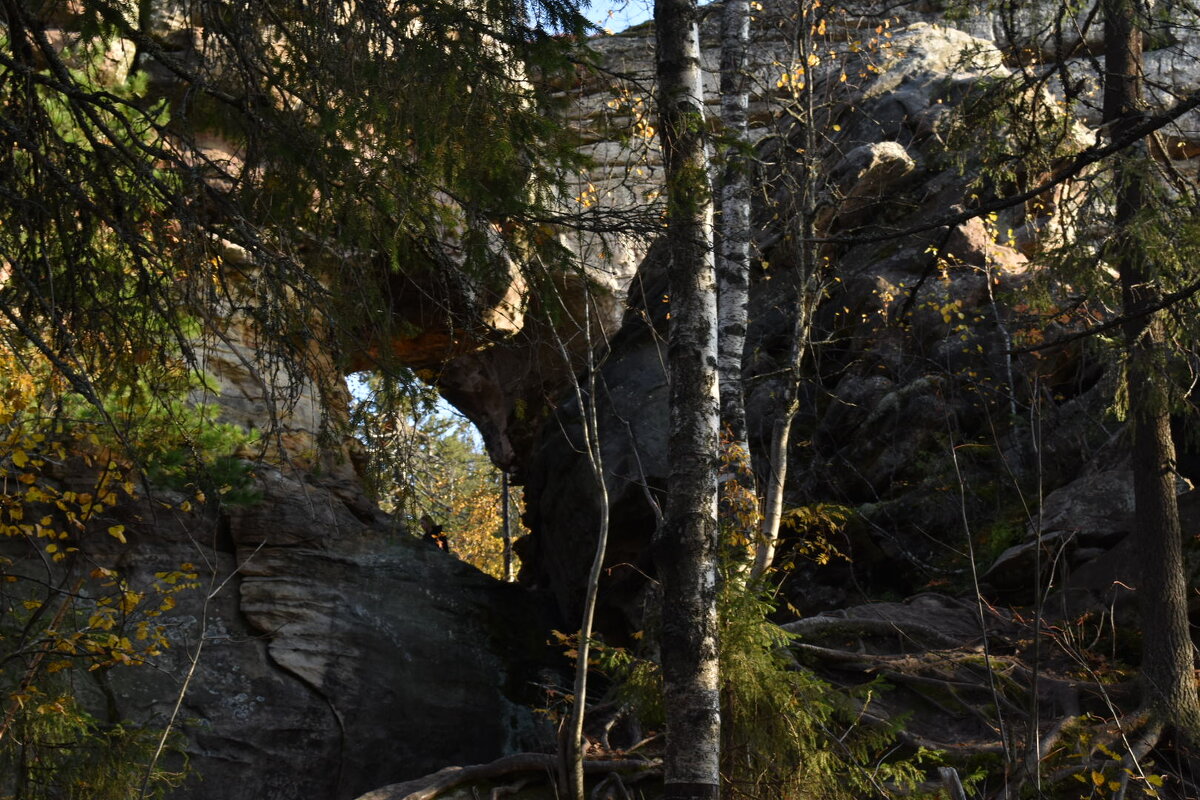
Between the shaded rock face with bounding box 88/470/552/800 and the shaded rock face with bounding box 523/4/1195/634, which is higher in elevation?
the shaded rock face with bounding box 523/4/1195/634

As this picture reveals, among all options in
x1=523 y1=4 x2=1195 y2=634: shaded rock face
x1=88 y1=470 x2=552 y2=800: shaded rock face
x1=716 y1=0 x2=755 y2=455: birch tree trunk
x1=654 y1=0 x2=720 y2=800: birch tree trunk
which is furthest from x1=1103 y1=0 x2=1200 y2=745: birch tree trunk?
x1=88 y1=470 x2=552 y2=800: shaded rock face

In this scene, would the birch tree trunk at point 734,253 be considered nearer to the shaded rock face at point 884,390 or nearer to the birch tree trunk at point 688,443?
the shaded rock face at point 884,390

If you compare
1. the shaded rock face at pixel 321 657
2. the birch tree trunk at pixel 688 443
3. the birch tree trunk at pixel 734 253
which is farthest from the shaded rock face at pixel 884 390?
the birch tree trunk at pixel 688 443

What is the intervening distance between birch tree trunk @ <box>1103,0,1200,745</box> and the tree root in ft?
11.7

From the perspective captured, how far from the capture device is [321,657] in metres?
10.6

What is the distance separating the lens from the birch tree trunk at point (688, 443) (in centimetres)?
465

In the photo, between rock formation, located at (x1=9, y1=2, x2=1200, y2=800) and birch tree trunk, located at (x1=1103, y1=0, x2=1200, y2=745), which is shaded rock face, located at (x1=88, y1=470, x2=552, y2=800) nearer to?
rock formation, located at (x1=9, y1=2, x2=1200, y2=800)

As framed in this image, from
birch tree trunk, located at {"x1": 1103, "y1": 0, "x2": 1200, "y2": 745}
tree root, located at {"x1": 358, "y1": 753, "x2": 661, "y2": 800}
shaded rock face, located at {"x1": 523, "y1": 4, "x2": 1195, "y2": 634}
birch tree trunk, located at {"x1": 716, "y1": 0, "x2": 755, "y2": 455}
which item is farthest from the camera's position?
shaded rock face, located at {"x1": 523, "y1": 4, "x2": 1195, "y2": 634}

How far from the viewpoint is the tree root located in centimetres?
708

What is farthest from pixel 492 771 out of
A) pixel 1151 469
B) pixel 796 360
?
pixel 1151 469

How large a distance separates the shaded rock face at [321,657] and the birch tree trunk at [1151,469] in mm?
6324

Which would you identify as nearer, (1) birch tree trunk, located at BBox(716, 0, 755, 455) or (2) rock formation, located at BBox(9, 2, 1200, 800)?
(1) birch tree trunk, located at BBox(716, 0, 755, 455)

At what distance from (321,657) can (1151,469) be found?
26.0ft

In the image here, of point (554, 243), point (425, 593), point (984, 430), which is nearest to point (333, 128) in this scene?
point (554, 243)
